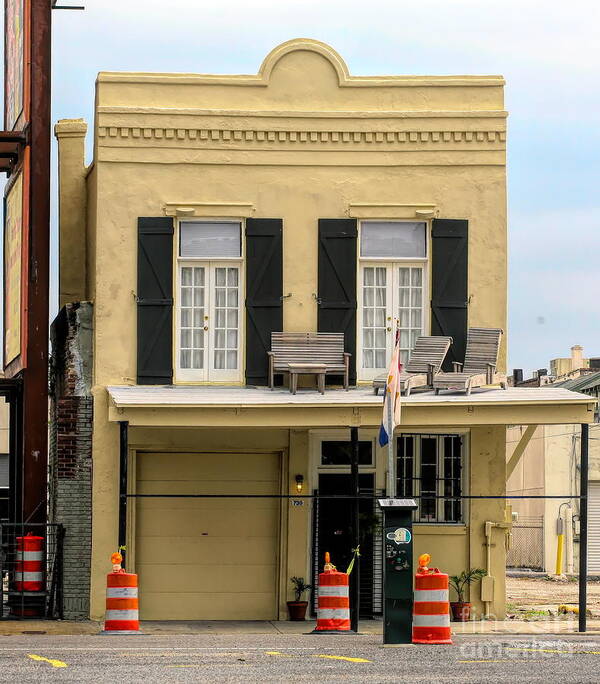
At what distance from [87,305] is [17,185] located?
2.85 metres

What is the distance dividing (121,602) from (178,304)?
5385 mm

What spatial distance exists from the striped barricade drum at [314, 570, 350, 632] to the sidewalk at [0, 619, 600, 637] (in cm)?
67

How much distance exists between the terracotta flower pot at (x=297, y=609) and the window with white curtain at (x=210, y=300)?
3.40 metres

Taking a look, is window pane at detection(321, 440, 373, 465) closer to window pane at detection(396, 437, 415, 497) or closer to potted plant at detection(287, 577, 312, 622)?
window pane at detection(396, 437, 415, 497)

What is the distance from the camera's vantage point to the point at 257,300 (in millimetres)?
23000

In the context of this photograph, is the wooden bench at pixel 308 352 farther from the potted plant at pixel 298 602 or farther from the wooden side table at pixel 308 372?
the potted plant at pixel 298 602

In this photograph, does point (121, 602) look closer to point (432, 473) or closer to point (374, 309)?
point (432, 473)

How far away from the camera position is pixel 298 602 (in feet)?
74.6

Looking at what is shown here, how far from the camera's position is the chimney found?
5196 cm

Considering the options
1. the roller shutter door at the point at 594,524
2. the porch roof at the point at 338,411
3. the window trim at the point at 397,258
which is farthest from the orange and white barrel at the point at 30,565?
the roller shutter door at the point at 594,524

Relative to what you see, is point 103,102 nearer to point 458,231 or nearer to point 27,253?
point 27,253

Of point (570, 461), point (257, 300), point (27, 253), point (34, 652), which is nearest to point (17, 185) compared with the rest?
point (27, 253)

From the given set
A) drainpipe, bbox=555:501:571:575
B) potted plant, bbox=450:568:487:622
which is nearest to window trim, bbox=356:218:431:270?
potted plant, bbox=450:568:487:622

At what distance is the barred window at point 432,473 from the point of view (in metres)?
23.5
